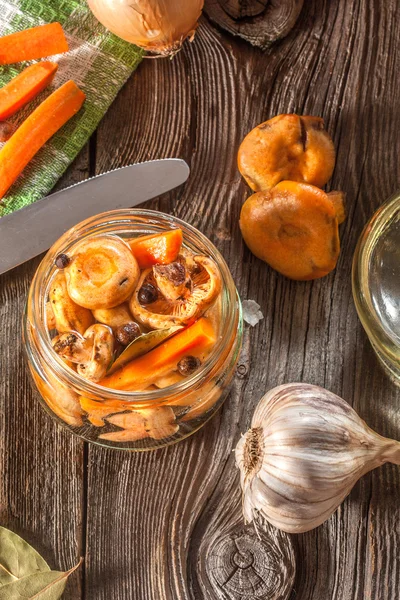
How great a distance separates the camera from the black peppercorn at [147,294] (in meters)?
1.10

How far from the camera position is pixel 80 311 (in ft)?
3.70

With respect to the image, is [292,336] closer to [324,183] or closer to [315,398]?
[315,398]

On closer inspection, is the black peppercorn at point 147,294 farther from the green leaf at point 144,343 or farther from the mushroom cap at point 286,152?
the mushroom cap at point 286,152

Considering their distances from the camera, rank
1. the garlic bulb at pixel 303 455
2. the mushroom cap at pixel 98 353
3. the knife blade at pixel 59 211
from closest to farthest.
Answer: the mushroom cap at pixel 98 353
the garlic bulb at pixel 303 455
the knife blade at pixel 59 211

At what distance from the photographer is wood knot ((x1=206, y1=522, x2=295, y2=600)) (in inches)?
53.1

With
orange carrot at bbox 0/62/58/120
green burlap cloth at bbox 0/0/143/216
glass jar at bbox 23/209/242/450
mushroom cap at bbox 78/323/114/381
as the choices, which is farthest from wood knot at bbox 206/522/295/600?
orange carrot at bbox 0/62/58/120

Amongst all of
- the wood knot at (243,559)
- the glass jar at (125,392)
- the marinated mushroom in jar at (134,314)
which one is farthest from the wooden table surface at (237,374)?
the marinated mushroom in jar at (134,314)

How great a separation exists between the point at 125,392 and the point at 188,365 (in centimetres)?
10

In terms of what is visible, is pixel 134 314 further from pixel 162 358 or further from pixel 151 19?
pixel 151 19

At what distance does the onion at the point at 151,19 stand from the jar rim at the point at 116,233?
13.5 inches

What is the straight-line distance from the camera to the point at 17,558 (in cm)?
130

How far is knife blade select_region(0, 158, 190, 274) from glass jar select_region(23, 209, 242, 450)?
133 mm

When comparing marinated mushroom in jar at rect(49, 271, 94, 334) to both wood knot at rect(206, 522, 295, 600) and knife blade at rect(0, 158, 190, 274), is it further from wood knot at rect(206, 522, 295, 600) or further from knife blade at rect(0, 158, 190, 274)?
wood knot at rect(206, 522, 295, 600)

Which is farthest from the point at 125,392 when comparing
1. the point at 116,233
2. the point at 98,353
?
the point at 116,233
